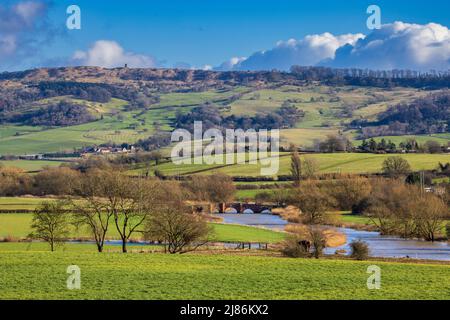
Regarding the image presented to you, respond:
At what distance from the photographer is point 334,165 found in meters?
148

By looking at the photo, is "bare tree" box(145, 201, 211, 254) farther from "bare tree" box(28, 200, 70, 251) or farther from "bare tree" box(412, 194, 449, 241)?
"bare tree" box(412, 194, 449, 241)

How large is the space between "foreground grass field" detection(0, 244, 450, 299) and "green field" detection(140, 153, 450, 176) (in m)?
99.2

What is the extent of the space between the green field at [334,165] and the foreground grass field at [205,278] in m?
99.2

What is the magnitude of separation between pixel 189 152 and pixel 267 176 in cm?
4968

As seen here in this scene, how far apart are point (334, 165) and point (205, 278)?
11503cm

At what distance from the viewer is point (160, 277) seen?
115 feet

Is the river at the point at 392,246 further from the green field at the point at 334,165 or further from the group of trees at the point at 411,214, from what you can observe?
the green field at the point at 334,165

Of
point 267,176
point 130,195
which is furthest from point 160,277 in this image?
point 267,176

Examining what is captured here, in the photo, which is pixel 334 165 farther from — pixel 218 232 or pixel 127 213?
pixel 127 213

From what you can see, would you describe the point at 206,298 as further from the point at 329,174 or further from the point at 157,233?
the point at 329,174

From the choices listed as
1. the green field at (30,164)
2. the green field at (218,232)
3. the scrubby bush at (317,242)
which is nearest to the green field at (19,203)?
the green field at (218,232)

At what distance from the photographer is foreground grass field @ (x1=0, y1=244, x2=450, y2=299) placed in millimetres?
30188

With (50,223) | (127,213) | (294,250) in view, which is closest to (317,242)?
(294,250)

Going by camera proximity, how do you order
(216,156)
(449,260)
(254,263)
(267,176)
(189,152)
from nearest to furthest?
1. (254,263)
2. (449,260)
3. (267,176)
4. (216,156)
5. (189,152)
